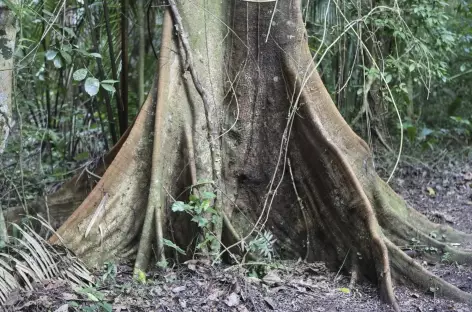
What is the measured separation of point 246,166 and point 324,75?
4.09 m

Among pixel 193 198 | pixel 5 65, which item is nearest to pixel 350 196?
pixel 193 198

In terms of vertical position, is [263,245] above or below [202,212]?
below

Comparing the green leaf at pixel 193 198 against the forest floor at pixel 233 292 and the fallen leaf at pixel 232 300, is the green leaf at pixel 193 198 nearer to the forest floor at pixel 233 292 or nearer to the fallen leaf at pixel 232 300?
the forest floor at pixel 233 292

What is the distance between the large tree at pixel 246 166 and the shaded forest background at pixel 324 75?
27.8 inches

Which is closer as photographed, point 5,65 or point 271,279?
point 5,65

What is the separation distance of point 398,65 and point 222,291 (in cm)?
338

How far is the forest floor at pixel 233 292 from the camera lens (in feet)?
12.5

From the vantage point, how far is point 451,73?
375 inches

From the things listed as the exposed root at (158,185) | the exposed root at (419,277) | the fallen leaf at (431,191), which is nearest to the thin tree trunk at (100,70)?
the exposed root at (158,185)

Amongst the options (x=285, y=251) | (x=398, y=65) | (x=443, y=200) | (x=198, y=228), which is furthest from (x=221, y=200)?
(x=443, y=200)

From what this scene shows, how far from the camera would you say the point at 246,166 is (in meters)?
5.22

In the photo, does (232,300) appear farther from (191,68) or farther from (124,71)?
(124,71)

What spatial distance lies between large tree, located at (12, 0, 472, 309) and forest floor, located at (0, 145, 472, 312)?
17cm

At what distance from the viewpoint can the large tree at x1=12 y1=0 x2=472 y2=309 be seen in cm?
468
